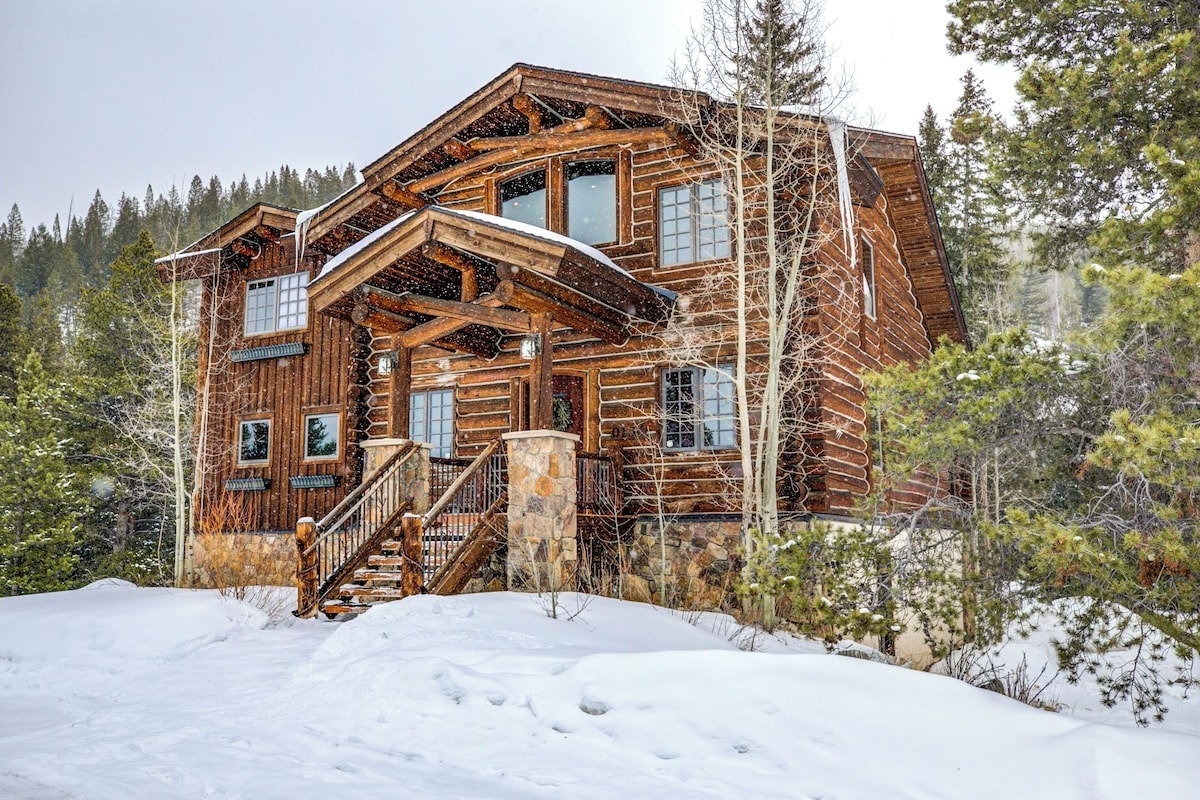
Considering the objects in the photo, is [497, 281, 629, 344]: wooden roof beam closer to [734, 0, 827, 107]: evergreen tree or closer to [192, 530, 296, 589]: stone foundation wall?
[734, 0, 827, 107]: evergreen tree

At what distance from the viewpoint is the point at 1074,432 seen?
7.07m

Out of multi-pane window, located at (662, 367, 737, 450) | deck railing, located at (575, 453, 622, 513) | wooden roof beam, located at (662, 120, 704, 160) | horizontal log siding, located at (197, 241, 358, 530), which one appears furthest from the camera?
horizontal log siding, located at (197, 241, 358, 530)

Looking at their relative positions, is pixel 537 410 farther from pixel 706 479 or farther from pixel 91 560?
pixel 91 560

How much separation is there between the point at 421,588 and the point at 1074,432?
6.64 metres

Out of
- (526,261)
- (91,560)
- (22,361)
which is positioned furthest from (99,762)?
(22,361)

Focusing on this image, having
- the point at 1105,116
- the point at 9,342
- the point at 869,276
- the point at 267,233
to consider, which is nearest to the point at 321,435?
the point at 267,233

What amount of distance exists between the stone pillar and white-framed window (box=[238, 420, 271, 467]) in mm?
8957

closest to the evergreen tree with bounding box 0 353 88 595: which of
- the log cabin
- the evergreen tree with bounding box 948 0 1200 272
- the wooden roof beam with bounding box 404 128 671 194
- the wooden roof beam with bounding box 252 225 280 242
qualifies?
the log cabin

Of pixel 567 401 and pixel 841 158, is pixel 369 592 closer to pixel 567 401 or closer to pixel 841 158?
pixel 567 401

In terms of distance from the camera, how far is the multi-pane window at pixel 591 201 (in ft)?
45.9

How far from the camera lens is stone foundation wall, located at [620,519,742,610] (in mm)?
11484

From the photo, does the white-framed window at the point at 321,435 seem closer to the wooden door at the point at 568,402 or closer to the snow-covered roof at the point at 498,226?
the wooden door at the point at 568,402

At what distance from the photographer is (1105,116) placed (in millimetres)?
11328

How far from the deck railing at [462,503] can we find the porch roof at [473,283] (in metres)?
1.83
